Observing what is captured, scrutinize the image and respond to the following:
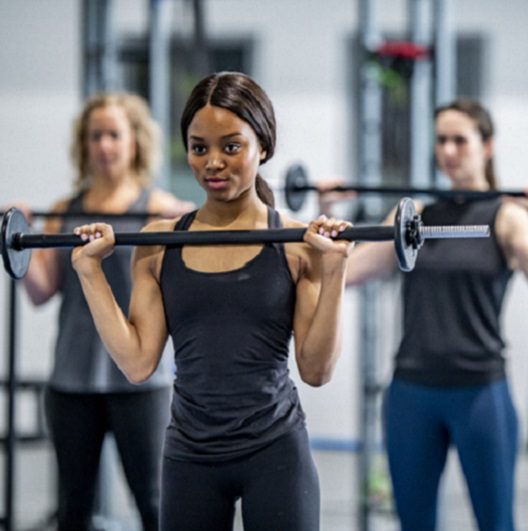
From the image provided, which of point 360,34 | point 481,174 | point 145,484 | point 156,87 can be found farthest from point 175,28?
point 145,484

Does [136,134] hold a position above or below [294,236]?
above

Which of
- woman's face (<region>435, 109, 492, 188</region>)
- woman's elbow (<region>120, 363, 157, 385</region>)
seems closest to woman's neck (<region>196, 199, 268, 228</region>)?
woman's elbow (<region>120, 363, 157, 385</region>)

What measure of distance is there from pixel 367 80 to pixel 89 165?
1.14m

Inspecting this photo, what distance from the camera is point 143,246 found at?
2.19m

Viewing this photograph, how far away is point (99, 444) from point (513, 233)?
1227 mm

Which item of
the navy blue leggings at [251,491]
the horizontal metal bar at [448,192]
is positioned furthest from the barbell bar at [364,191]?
the navy blue leggings at [251,491]

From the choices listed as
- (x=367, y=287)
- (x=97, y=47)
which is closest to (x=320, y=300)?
(x=367, y=287)

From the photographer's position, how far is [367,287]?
4.07 metres

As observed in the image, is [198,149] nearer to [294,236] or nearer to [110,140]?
[294,236]

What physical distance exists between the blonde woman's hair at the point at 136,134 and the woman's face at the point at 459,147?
2.71 ft

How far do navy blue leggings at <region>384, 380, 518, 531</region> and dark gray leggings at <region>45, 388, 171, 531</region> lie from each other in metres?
0.63

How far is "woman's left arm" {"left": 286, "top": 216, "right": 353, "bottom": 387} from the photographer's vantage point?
2.06 metres

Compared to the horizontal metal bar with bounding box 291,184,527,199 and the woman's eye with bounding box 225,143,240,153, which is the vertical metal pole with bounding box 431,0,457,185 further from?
the woman's eye with bounding box 225,143,240,153

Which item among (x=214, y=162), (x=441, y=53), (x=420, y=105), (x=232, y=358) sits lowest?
(x=232, y=358)
